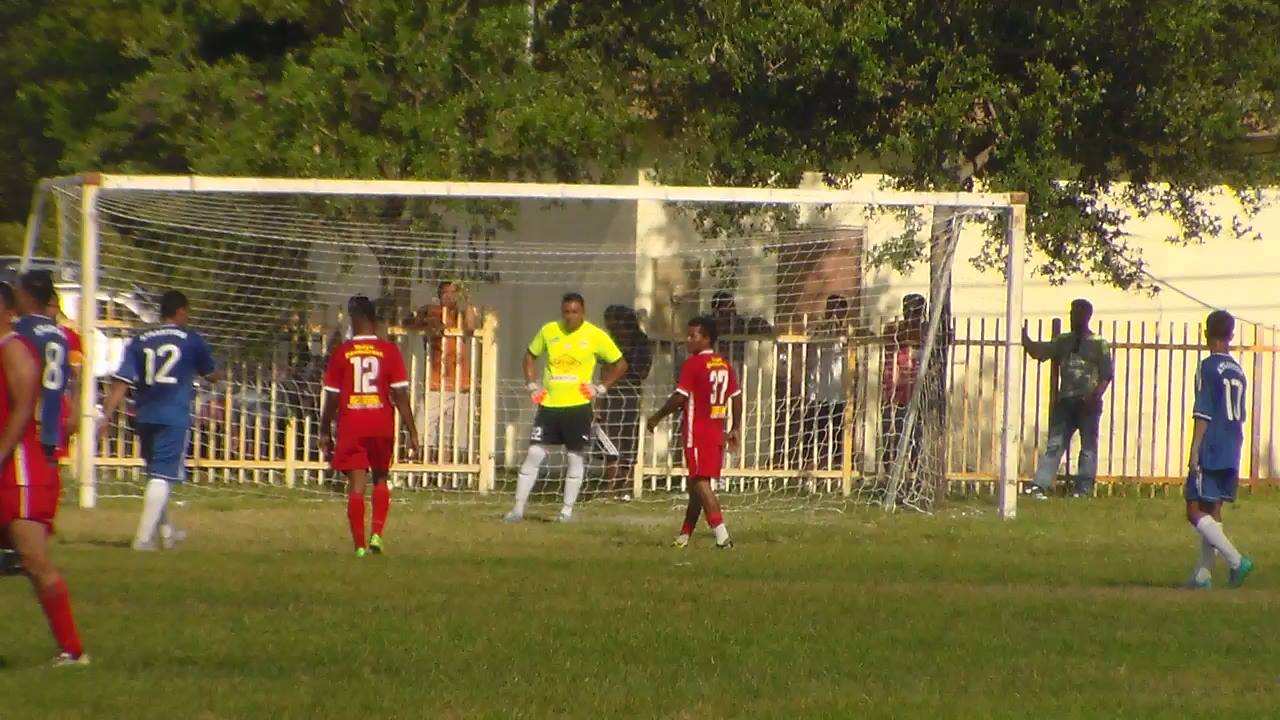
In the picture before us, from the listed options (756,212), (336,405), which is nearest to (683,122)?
(756,212)

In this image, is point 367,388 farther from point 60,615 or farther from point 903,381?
point 903,381

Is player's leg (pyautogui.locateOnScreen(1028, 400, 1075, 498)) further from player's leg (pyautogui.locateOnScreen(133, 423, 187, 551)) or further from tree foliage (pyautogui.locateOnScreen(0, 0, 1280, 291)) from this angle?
player's leg (pyautogui.locateOnScreen(133, 423, 187, 551))

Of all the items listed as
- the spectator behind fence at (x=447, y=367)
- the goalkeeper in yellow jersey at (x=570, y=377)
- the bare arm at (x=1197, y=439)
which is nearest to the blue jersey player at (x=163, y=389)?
the goalkeeper in yellow jersey at (x=570, y=377)

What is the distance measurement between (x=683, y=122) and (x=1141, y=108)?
16.2 feet

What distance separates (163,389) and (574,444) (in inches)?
167

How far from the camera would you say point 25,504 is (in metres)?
8.13

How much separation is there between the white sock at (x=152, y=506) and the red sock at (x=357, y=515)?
1.29 meters

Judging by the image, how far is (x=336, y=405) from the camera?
13617mm

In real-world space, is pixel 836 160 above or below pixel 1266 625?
above

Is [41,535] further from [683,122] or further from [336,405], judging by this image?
[683,122]

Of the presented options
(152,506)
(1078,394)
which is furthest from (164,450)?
(1078,394)

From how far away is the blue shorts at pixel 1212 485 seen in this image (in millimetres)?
12141

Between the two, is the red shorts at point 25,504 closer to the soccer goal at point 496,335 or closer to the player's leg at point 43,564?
the player's leg at point 43,564

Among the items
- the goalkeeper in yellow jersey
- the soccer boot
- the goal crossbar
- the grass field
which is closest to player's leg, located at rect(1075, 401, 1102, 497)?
the goal crossbar
